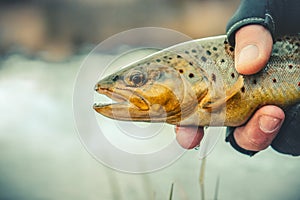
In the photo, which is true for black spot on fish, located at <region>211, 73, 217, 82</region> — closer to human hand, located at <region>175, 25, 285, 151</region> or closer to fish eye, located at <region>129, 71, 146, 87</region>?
human hand, located at <region>175, 25, 285, 151</region>

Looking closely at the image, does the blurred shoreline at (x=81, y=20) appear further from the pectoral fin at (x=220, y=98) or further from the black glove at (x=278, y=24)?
the pectoral fin at (x=220, y=98)

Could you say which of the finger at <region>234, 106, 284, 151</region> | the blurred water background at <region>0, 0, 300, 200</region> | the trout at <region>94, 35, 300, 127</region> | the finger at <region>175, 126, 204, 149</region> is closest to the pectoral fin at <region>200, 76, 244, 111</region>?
the trout at <region>94, 35, 300, 127</region>

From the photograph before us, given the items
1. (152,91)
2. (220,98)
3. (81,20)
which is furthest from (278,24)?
(81,20)

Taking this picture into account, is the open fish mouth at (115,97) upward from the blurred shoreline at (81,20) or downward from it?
downward

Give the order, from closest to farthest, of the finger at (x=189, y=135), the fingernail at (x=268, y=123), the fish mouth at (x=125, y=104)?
1. the fish mouth at (x=125, y=104)
2. the fingernail at (x=268, y=123)
3. the finger at (x=189, y=135)

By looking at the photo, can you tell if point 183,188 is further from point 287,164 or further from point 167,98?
point 167,98

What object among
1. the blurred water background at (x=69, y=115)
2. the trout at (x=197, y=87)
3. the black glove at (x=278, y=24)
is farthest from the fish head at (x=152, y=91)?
the blurred water background at (x=69, y=115)
